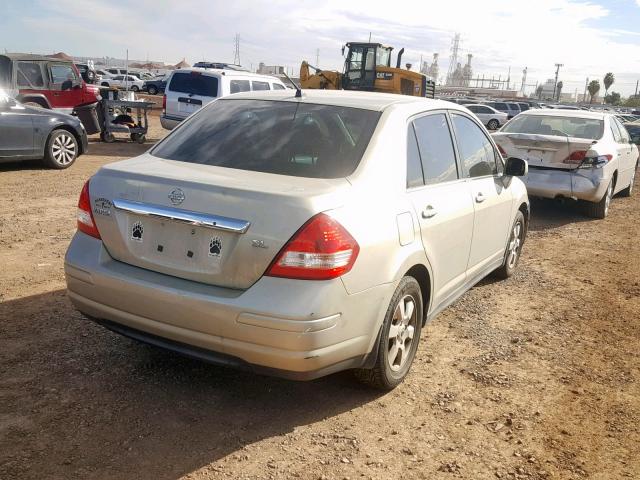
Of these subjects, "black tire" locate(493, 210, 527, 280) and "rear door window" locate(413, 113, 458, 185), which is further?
"black tire" locate(493, 210, 527, 280)

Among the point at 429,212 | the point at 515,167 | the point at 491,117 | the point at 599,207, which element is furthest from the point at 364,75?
the point at 429,212

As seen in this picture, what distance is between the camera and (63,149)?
425 inches

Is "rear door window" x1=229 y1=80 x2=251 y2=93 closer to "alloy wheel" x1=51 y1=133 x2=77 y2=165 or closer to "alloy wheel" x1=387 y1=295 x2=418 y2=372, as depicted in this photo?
"alloy wheel" x1=51 y1=133 x2=77 y2=165

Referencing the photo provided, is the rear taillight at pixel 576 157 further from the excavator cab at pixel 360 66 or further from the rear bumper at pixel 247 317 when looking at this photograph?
the excavator cab at pixel 360 66

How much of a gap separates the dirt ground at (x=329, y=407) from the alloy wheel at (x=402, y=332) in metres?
0.21

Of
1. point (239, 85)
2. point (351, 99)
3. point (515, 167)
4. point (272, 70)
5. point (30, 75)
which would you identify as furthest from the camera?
point (272, 70)

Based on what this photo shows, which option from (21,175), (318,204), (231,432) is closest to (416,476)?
(231,432)

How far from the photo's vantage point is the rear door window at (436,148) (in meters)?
3.82

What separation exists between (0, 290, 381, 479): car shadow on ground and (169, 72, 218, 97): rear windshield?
1113cm

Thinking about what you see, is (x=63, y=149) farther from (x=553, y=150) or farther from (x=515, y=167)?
(x=515, y=167)

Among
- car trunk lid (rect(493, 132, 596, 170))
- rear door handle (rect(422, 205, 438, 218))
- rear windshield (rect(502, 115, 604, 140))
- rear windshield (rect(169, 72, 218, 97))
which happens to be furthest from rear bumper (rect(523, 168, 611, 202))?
rear windshield (rect(169, 72, 218, 97))

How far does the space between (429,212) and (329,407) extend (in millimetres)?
1285

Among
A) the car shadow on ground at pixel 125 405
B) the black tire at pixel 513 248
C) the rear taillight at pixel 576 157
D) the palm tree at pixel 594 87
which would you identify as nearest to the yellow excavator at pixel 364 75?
the rear taillight at pixel 576 157

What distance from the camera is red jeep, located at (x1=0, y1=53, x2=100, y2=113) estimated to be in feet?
48.3
